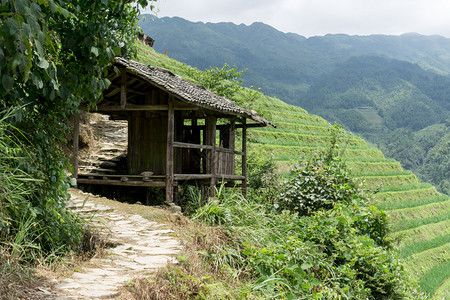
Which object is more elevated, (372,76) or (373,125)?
(372,76)

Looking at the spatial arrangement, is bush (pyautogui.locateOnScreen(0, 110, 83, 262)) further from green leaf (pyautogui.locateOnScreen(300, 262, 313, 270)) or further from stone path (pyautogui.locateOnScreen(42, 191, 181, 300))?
green leaf (pyautogui.locateOnScreen(300, 262, 313, 270))

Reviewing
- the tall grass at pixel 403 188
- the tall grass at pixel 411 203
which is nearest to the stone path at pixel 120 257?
the tall grass at pixel 411 203

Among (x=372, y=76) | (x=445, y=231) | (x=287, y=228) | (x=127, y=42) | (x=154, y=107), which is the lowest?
(x=445, y=231)

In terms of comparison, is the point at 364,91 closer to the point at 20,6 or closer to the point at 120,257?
the point at 120,257

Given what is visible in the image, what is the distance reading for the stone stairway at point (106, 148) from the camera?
12023 mm

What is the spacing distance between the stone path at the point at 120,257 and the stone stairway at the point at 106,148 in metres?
4.45

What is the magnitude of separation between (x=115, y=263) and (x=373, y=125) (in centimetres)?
10778

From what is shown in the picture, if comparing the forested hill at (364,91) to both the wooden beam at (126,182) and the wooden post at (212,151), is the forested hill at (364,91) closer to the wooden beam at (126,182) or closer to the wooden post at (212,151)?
the wooden post at (212,151)

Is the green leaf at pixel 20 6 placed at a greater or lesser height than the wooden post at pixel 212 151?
greater

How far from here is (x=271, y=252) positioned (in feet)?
16.2

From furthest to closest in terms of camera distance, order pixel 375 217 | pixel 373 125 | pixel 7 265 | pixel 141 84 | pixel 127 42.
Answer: pixel 373 125 < pixel 141 84 < pixel 375 217 < pixel 127 42 < pixel 7 265

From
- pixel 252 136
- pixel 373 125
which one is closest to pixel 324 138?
pixel 252 136

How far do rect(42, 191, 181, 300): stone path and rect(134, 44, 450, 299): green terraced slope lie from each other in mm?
9653

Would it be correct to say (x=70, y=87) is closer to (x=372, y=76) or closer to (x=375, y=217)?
(x=375, y=217)
